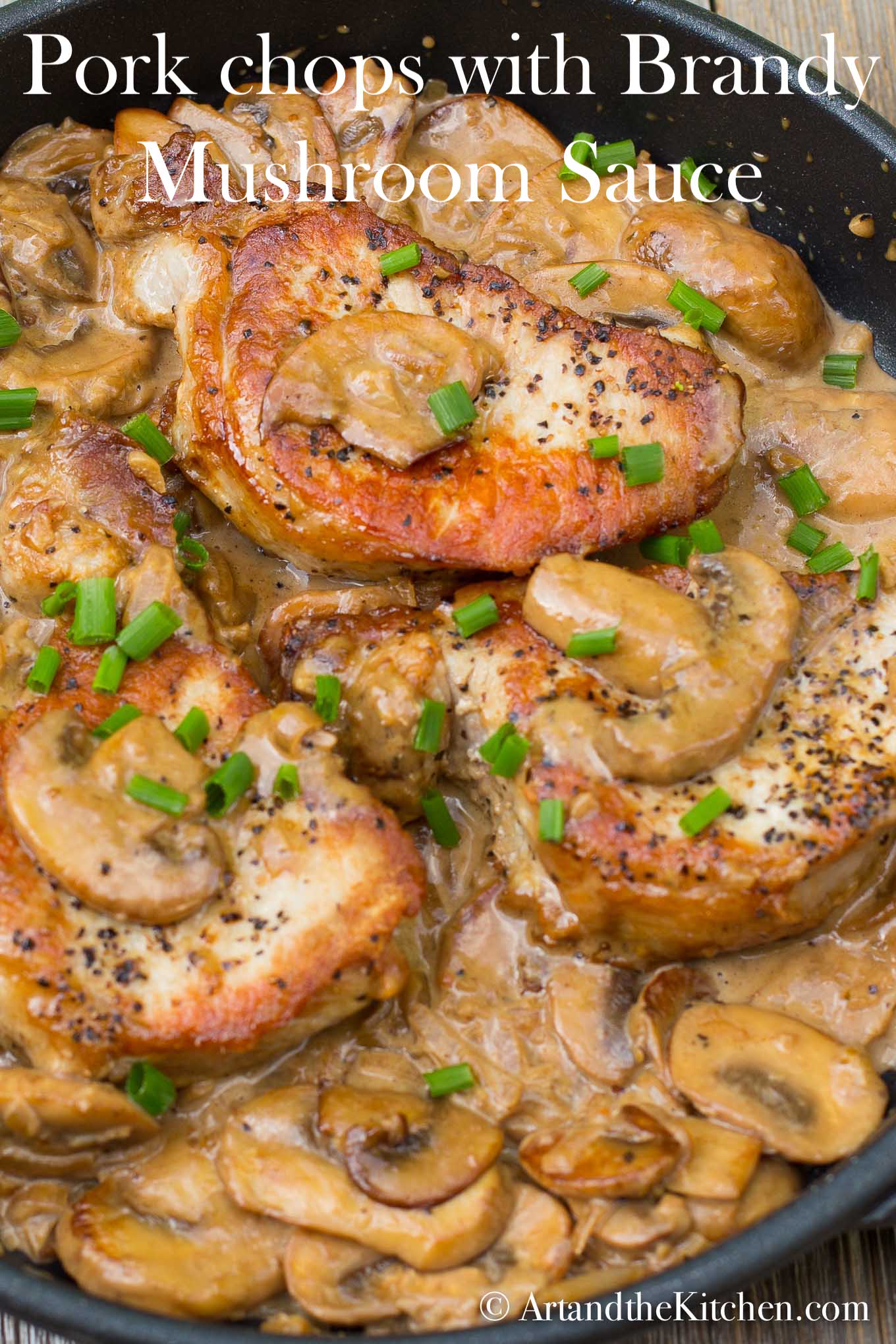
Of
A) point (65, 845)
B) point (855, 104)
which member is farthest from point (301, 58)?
point (65, 845)

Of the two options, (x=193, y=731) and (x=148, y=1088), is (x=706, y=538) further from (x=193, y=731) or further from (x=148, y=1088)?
(x=148, y=1088)

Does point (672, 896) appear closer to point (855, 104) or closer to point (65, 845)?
point (65, 845)

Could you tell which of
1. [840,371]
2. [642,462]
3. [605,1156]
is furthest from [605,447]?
[605,1156]

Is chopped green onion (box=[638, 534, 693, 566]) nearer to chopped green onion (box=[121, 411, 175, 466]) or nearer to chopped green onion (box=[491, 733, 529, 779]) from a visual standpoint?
chopped green onion (box=[491, 733, 529, 779])

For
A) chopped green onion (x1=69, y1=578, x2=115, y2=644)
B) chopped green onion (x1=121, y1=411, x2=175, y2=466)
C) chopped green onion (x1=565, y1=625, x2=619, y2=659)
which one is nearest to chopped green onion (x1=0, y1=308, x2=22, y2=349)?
chopped green onion (x1=121, y1=411, x2=175, y2=466)

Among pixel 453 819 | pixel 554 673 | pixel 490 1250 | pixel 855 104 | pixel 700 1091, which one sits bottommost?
pixel 490 1250
